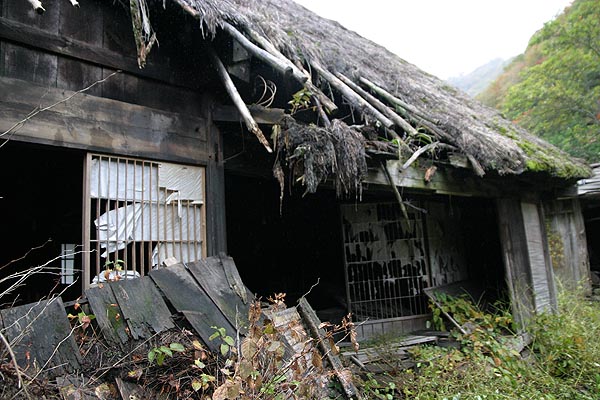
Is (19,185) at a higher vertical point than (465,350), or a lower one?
higher

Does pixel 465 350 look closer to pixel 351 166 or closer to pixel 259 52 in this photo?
pixel 351 166

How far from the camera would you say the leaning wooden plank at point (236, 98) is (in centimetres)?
350

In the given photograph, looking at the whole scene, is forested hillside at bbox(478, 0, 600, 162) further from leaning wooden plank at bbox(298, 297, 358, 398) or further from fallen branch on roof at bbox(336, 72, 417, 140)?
leaning wooden plank at bbox(298, 297, 358, 398)

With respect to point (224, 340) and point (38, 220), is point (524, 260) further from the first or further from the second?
point (38, 220)

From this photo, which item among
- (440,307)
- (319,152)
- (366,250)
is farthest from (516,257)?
(319,152)

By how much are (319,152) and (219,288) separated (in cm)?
165

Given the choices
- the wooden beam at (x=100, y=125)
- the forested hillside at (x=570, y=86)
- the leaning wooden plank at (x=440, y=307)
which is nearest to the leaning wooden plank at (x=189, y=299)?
the wooden beam at (x=100, y=125)

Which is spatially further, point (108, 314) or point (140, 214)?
point (140, 214)

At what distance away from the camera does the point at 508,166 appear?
5.83 m

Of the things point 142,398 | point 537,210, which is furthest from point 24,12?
point 537,210

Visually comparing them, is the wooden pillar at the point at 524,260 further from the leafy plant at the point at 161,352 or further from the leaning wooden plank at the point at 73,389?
the leaning wooden plank at the point at 73,389

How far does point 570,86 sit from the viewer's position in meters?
15.5

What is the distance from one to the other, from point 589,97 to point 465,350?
1404 cm

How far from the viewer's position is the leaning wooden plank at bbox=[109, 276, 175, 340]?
9.45 ft
